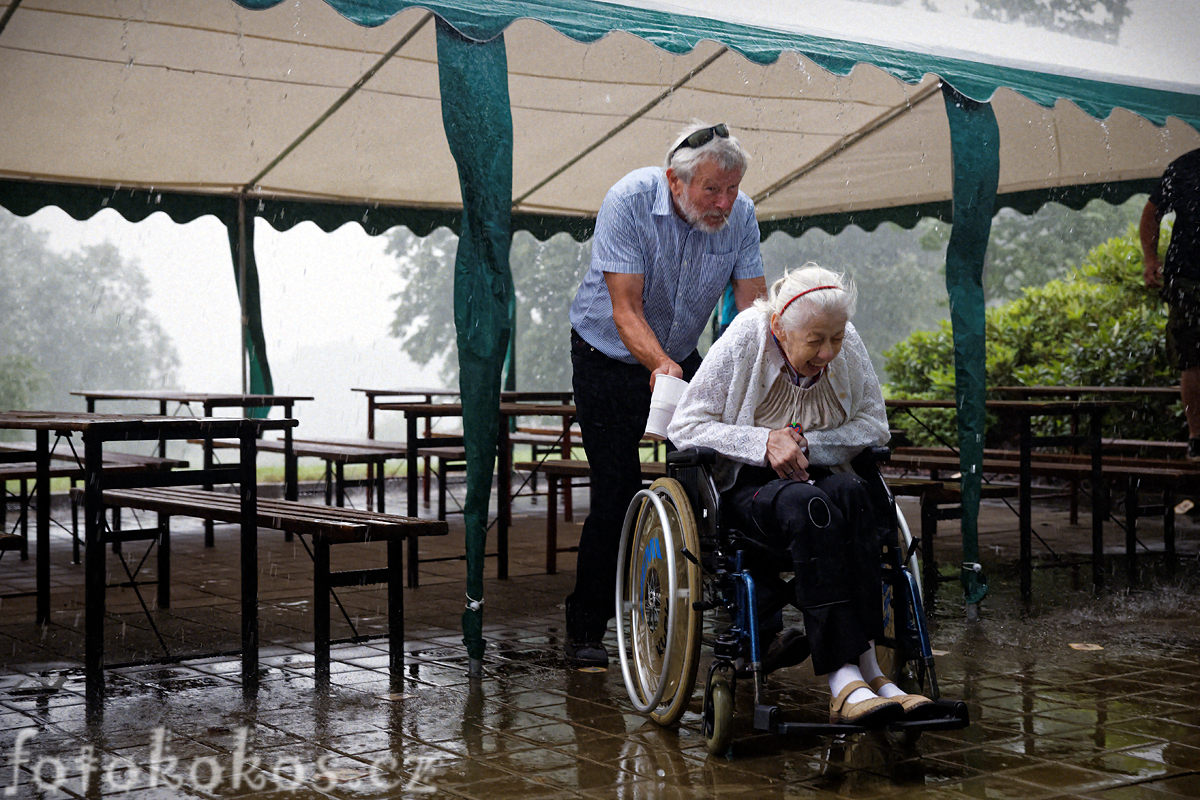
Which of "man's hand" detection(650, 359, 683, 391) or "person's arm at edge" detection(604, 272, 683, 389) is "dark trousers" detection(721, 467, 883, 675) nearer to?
"man's hand" detection(650, 359, 683, 391)

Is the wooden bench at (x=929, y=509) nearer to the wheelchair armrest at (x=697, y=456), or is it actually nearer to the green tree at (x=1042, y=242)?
the wheelchair armrest at (x=697, y=456)

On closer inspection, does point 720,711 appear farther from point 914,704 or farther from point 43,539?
point 43,539

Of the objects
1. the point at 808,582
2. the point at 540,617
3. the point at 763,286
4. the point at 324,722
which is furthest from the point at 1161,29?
the point at 324,722

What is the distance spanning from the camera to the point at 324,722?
3.56 metres

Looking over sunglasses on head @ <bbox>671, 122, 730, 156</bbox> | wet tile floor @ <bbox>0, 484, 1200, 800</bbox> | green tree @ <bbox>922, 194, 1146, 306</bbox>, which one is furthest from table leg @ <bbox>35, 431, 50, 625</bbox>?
green tree @ <bbox>922, 194, 1146, 306</bbox>

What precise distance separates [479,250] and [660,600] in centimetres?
144

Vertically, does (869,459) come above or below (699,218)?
below

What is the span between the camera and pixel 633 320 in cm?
405

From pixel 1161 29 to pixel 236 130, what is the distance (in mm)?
5263


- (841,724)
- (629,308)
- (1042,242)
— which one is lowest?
(841,724)

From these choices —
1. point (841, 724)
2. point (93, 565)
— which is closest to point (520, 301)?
point (93, 565)

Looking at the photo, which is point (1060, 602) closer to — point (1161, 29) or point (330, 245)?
point (1161, 29)

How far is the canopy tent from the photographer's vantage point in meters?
4.34

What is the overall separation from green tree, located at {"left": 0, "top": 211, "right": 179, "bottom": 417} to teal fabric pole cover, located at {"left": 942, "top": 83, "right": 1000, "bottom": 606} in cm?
2010
